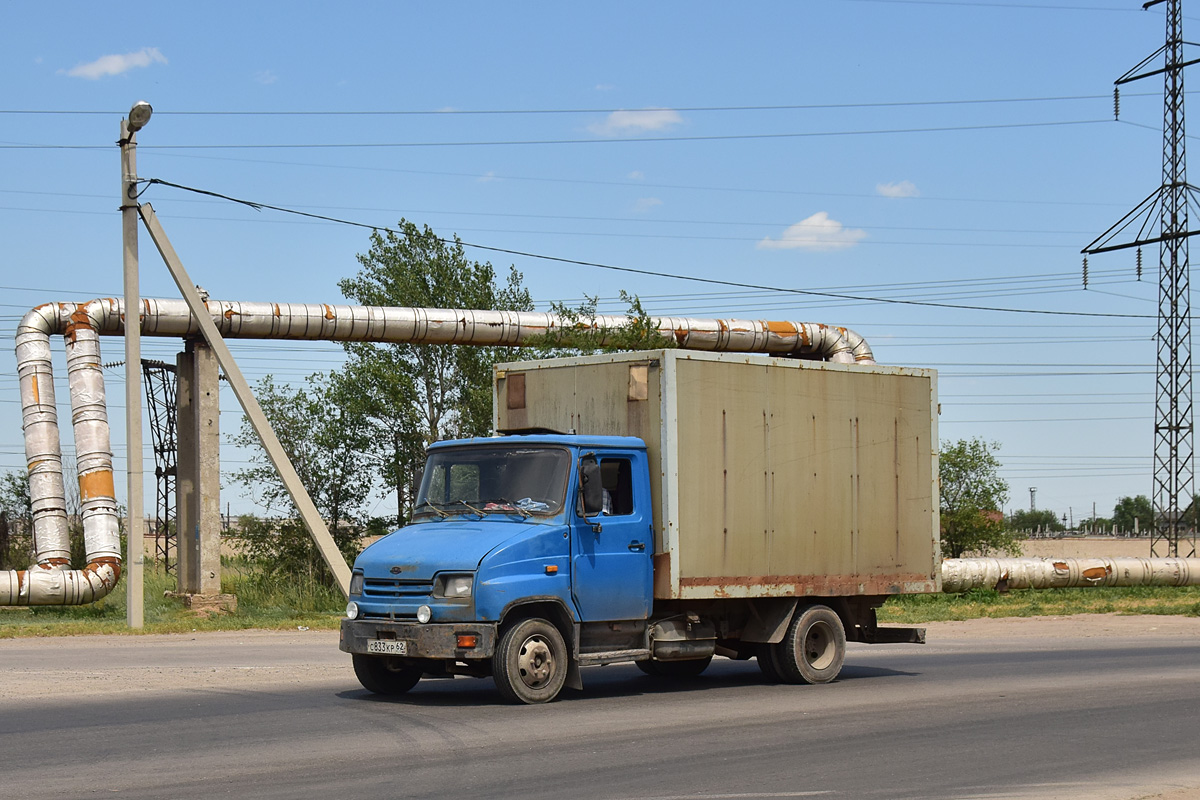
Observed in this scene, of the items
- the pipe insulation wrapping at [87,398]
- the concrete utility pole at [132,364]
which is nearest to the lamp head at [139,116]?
the concrete utility pole at [132,364]

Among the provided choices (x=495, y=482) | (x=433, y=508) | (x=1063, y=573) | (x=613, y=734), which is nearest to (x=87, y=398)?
(x=433, y=508)

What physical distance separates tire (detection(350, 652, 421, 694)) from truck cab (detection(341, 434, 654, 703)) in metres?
0.01

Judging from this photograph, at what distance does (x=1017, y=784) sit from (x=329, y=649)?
42.7 feet

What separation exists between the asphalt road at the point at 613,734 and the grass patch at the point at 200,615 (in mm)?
5905

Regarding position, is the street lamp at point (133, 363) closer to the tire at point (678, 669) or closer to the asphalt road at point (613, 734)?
the asphalt road at point (613, 734)

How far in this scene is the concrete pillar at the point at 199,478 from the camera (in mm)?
26109

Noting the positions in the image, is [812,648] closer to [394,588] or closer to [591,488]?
[591,488]

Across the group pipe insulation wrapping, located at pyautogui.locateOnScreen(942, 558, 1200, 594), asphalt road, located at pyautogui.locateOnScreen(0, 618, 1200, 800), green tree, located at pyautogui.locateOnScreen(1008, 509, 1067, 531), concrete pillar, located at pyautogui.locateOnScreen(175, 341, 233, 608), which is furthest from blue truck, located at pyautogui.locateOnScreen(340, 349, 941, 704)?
green tree, located at pyautogui.locateOnScreen(1008, 509, 1067, 531)

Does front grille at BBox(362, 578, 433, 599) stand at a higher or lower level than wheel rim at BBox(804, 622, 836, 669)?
higher

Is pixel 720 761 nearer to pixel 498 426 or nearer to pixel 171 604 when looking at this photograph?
pixel 498 426

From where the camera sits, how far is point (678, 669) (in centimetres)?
1547

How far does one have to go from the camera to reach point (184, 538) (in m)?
26.9

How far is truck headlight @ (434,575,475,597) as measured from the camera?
11680 millimetres

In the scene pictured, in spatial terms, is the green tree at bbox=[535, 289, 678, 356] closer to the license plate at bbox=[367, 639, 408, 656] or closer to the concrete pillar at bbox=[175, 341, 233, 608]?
the concrete pillar at bbox=[175, 341, 233, 608]
